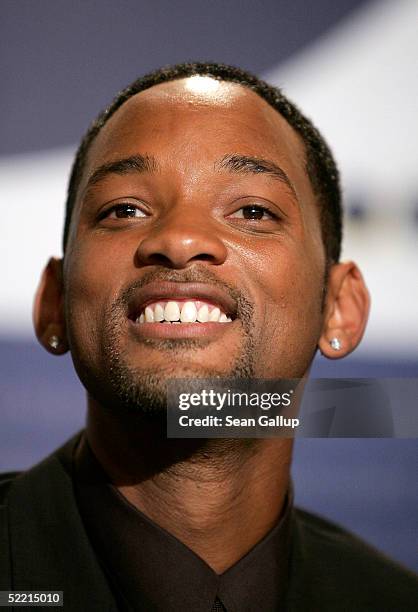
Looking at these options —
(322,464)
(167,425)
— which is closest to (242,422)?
(167,425)

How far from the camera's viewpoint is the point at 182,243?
3.53ft

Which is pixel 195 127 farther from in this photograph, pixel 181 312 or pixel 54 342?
pixel 54 342

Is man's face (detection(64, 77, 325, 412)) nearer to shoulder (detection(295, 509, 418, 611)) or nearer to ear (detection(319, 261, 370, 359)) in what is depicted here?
ear (detection(319, 261, 370, 359))

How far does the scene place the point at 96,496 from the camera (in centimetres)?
119

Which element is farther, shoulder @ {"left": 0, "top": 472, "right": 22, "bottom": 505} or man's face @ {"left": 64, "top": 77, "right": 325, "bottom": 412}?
shoulder @ {"left": 0, "top": 472, "right": 22, "bottom": 505}

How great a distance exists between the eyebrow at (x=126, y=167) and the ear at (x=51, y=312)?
194 mm

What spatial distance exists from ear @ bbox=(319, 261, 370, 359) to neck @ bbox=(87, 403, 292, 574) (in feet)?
0.69

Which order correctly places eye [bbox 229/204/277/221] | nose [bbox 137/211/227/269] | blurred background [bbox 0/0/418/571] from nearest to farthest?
1. nose [bbox 137/211/227/269]
2. eye [bbox 229/204/277/221]
3. blurred background [bbox 0/0/418/571]

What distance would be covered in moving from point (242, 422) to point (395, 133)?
0.62 meters

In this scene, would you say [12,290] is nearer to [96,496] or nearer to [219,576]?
[96,496]

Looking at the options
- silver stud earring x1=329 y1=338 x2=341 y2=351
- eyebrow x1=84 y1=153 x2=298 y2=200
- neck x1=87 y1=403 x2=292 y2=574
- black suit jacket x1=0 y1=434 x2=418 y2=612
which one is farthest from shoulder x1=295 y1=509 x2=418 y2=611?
eyebrow x1=84 y1=153 x2=298 y2=200

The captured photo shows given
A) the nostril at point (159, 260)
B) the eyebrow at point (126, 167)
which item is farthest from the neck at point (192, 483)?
the eyebrow at point (126, 167)

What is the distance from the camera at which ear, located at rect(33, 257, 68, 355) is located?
1.32 meters

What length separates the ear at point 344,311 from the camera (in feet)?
4.33
